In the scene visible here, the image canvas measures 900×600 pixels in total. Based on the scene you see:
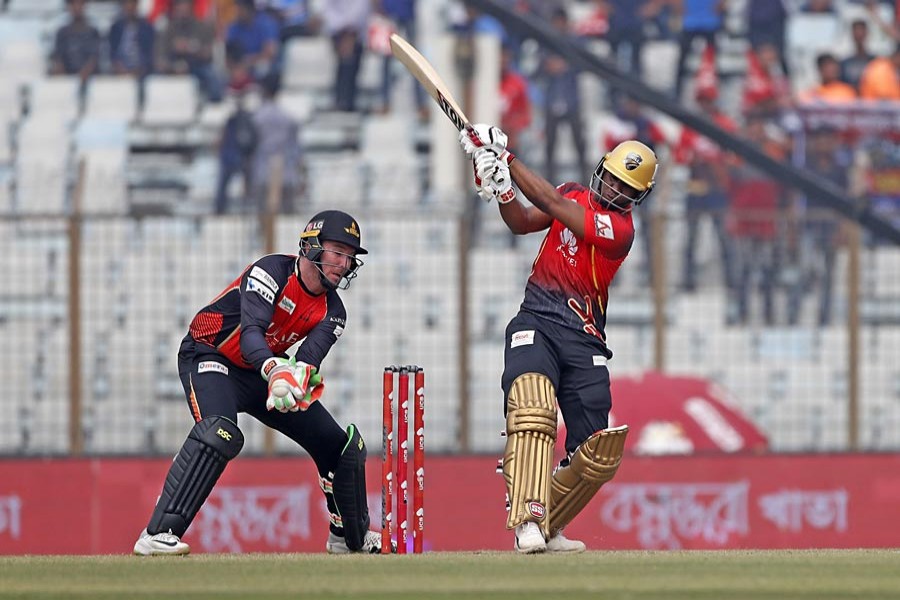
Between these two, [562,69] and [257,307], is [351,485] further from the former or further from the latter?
[562,69]

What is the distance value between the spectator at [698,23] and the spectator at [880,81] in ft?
6.07

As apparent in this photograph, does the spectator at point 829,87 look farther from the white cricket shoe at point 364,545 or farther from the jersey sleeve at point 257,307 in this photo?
the jersey sleeve at point 257,307

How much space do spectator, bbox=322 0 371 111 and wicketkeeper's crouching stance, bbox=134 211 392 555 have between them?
10.7 m

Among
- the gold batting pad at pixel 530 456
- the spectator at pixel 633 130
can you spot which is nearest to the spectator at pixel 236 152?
the spectator at pixel 633 130

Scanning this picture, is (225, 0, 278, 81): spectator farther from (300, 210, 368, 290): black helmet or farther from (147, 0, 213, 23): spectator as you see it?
(300, 210, 368, 290): black helmet

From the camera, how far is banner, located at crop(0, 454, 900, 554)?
13.6 metres

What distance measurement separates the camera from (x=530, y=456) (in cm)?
859

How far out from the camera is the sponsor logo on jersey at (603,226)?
873 centimetres

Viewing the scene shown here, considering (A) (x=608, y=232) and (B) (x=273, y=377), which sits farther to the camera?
(A) (x=608, y=232)

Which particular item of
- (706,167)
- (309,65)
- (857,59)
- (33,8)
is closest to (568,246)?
(706,167)

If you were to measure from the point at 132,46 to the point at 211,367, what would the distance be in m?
11.7

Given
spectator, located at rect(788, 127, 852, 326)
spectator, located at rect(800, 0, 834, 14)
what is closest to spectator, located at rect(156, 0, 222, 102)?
spectator, located at rect(800, 0, 834, 14)

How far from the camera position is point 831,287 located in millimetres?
14727

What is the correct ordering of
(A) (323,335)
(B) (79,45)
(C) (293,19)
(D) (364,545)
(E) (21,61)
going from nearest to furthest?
(A) (323,335), (D) (364,545), (B) (79,45), (C) (293,19), (E) (21,61)
